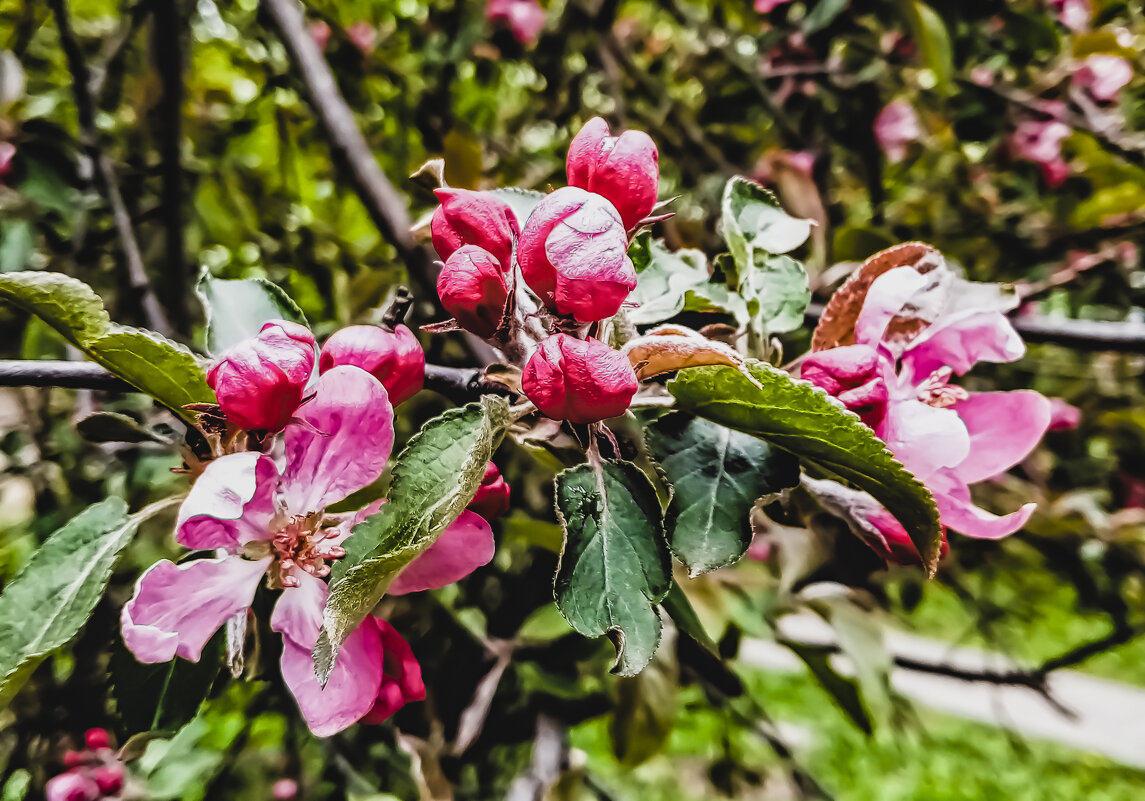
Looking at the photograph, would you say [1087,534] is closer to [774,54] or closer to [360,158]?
[774,54]

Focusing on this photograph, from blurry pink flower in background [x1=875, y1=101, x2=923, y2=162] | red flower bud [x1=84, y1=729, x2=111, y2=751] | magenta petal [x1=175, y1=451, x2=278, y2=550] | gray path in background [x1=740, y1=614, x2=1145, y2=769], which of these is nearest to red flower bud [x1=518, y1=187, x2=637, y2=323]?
magenta petal [x1=175, y1=451, x2=278, y2=550]

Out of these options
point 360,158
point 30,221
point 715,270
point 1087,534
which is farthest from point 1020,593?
point 30,221

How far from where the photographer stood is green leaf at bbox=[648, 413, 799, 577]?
0.50 metres

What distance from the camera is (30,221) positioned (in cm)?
123

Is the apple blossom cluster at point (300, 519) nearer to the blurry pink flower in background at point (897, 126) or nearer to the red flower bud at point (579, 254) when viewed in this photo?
the red flower bud at point (579, 254)

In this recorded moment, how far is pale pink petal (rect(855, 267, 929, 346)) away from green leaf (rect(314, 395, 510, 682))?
298 millimetres

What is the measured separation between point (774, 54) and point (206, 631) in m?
1.70

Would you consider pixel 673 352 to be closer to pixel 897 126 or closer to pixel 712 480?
pixel 712 480

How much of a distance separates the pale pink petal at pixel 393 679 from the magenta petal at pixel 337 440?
0.10 meters

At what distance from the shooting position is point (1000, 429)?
607 mm

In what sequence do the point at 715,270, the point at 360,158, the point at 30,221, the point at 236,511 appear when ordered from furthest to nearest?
1. the point at 30,221
2. the point at 360,158
3. the point at 715,270
4. the point at 236,511

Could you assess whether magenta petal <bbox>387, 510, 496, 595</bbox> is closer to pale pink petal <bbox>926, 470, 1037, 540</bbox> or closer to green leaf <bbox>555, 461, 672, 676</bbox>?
green leaf <bbox>555, 461, 672, 676</bbox>

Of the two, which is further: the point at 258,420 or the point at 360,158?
the point at 360,158

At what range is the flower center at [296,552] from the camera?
1.73ft
